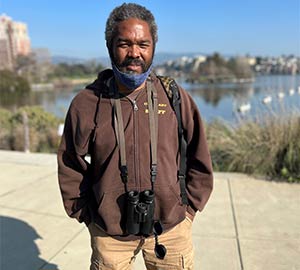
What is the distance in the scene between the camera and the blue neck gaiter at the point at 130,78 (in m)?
1.55

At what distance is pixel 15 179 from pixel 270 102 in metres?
4.60

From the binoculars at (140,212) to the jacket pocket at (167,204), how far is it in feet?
0.15

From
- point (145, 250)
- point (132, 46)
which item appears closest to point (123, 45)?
point (132, 46)

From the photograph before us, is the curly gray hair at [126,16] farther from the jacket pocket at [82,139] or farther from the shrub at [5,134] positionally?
the shrub at [5,134]

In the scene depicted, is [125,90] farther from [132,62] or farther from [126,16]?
[126,16]

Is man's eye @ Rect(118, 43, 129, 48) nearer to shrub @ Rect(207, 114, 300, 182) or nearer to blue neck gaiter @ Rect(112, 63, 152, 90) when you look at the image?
blue neck gaiter @ Rect(112, 63, 152, 90)

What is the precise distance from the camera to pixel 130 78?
1553mm

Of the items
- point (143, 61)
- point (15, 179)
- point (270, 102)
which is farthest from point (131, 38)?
point (270, 102)

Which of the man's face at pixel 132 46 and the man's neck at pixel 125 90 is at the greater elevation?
the man's face at pixel 132 46

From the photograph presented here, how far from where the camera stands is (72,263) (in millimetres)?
3051

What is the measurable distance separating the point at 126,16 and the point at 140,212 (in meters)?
0.90

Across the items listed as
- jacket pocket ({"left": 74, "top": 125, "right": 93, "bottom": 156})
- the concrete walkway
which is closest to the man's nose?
jacket pocket ({"left": 74, "top": 125, "right": 93, "bottom": 156})

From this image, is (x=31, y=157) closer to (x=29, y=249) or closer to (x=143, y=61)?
(x=29, y=249)

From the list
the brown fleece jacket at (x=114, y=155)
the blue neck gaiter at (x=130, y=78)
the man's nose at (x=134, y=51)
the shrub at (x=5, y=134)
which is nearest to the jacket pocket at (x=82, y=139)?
the brown fleece jacket at (x=114, y=155)
